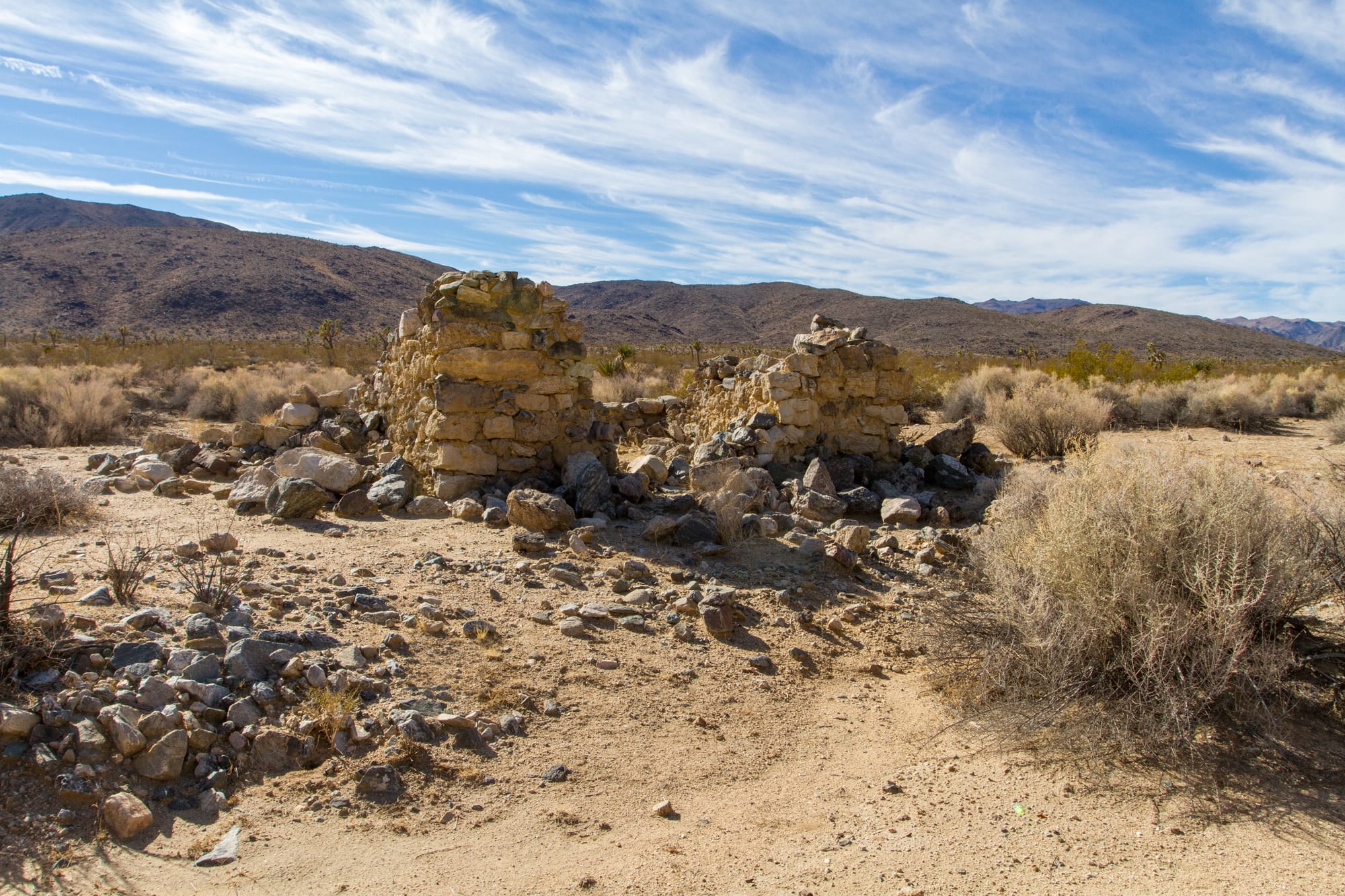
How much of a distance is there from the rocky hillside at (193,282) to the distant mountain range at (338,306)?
0.38 feet

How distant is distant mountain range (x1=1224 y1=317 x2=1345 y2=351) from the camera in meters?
153

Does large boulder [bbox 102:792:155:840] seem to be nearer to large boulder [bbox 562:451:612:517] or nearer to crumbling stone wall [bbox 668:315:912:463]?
large boulder [bbox 562:451:612:517]

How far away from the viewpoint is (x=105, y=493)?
7035mm

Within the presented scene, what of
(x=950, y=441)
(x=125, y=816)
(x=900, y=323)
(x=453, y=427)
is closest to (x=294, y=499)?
(x=453, y=427)

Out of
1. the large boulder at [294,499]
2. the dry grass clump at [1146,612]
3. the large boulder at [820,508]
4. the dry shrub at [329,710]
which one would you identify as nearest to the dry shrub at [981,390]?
the large boulder at [820,508]

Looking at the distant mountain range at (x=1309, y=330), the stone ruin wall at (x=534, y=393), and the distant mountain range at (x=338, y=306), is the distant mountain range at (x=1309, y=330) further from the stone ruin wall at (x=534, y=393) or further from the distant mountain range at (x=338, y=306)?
the stone ruin wall at (x=534, y=393)

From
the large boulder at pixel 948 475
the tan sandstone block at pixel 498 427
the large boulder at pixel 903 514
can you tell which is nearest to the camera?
the large boulder at pixel 903 514

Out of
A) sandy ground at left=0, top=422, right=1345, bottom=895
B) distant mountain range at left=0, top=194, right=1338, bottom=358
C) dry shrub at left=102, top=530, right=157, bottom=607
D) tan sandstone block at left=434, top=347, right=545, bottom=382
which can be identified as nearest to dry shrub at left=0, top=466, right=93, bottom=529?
sandy ground at left=0, top=422, right=1345, bottom=895

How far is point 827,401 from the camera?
901cm

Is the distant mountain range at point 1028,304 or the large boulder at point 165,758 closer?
the large boulder at point 165,758

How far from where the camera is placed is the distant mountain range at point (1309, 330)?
152875 millimetres

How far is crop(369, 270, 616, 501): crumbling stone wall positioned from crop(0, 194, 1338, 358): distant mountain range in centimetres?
3817

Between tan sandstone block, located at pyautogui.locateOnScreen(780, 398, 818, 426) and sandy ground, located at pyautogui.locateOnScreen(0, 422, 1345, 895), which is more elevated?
tan sandstone block, located at pyautogui.locateOnScreen(780, 398, 818, 426)

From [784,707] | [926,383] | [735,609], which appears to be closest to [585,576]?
[735,609]
